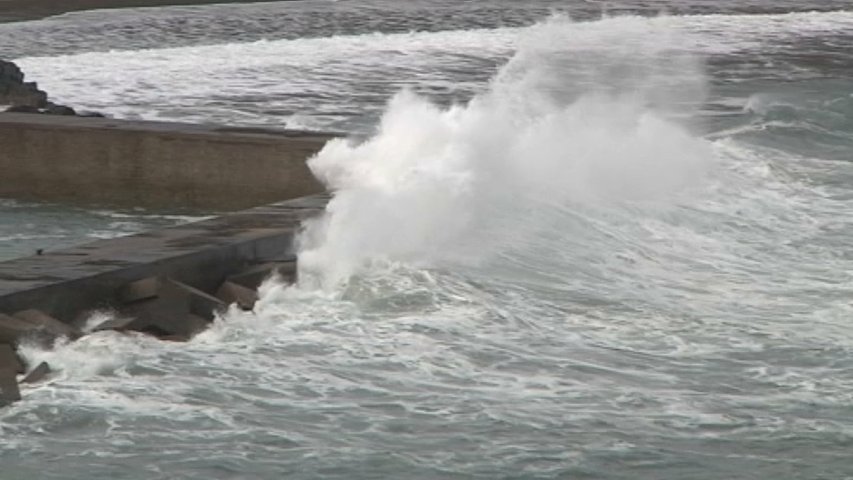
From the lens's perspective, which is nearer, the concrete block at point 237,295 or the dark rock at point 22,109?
the concrete block at point 237,295

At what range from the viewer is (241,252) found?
12898 mm

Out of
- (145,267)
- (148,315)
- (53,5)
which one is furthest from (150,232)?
(53,5)

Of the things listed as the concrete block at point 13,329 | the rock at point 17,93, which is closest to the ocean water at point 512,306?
the concrete block at point 13,329

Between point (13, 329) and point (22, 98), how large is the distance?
422 inches

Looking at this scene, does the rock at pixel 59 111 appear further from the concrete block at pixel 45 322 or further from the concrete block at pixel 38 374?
the concrete block at pixel 38 374

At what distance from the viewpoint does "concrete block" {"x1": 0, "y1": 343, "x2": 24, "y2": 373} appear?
10.0m

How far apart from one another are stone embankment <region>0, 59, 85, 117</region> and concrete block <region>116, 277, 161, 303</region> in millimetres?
8459

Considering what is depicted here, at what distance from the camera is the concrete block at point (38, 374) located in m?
10.1

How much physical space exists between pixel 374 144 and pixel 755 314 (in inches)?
168

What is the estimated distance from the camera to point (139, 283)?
11.6m

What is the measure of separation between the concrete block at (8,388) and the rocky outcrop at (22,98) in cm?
1006

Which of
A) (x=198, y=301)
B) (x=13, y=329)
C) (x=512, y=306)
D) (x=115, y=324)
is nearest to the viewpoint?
(x=13, y=329)

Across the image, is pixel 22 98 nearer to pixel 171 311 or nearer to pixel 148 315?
pixel 171 311

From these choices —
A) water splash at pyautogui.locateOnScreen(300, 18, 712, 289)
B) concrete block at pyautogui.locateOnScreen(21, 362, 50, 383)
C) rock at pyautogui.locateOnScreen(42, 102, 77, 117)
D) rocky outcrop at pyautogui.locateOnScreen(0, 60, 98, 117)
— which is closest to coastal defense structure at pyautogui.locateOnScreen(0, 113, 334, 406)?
concrete block at pyautogui.locateOnScreen(21, 362, 50, 383)
